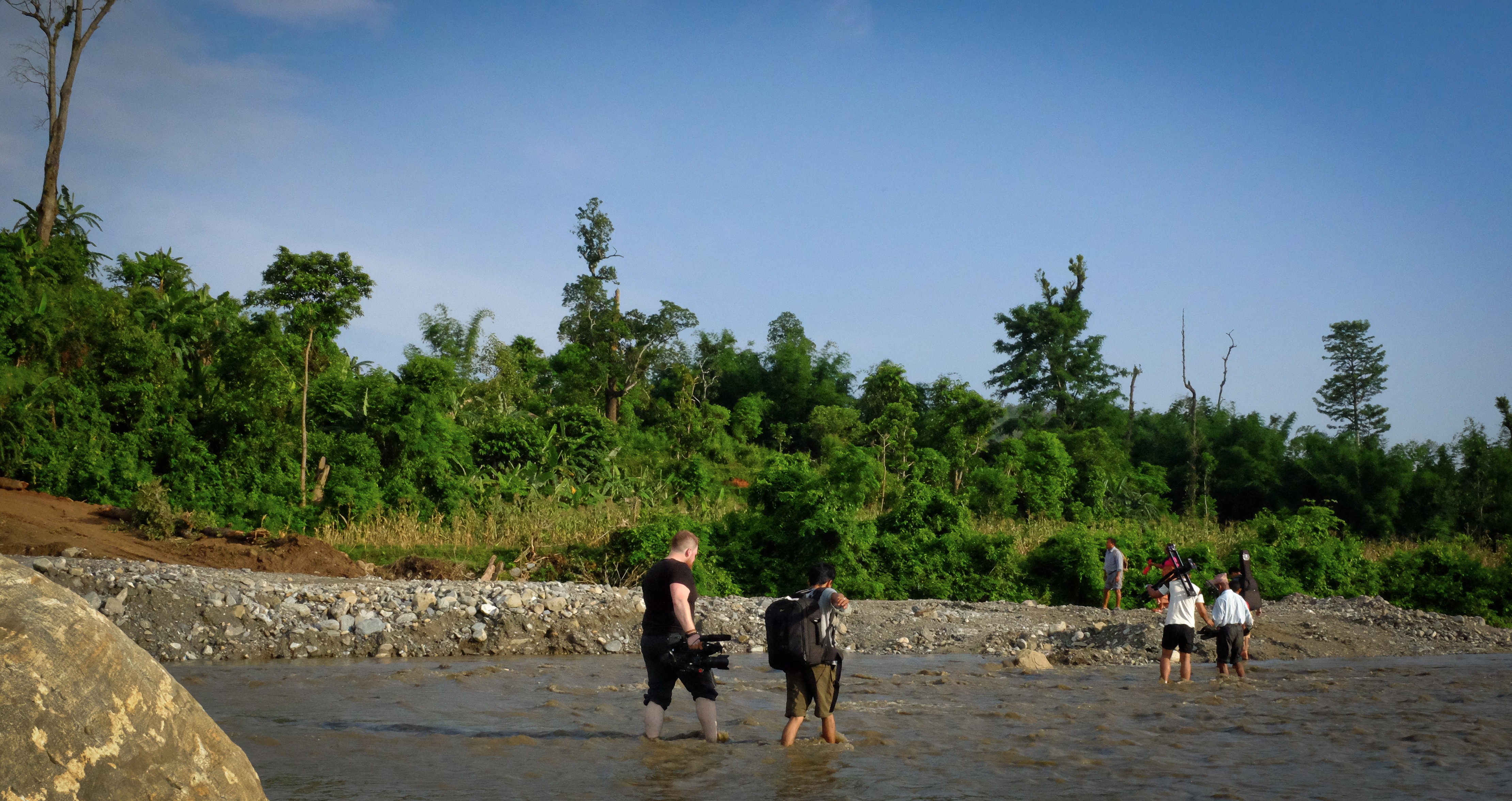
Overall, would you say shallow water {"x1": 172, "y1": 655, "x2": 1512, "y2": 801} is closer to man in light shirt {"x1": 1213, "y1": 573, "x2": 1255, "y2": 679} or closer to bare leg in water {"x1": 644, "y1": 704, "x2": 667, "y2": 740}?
bare leg in water {"x1": 644, "y1": 704, "x2": 667, "y2": 740}

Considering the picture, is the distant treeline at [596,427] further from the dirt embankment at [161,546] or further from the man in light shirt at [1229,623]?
the man in light shirt at [1229,623]

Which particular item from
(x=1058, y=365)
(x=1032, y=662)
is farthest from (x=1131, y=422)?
(x=1032, y=662)

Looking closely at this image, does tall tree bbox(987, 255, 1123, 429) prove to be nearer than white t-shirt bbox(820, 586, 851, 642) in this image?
No

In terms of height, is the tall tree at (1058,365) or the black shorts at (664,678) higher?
the tall tree at (1058,365)

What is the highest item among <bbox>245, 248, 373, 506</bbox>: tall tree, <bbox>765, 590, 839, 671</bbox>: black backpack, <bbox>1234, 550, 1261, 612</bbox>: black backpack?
<bbox>245, 248, 373, 506</bbox>: tall tree

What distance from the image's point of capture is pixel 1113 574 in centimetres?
1928

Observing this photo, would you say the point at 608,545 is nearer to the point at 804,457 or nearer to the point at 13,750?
the point at 804,457

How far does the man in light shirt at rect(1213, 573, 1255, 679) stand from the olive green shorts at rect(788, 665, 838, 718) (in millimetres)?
6460

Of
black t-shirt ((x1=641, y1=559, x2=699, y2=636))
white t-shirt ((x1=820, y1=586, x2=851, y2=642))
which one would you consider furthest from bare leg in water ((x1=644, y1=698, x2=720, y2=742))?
white t-shirt ((x1=820, y1=586, x2=851, y2=642))

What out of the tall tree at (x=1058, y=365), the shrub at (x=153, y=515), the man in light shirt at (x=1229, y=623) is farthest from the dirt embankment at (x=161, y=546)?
the tall tree at (x=1058, y=365)

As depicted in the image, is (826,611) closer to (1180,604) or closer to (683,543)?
(683,543)

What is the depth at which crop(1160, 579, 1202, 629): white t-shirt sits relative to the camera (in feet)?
34.9

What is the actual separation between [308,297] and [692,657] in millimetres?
26977

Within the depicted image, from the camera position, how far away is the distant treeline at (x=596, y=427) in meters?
21.3
